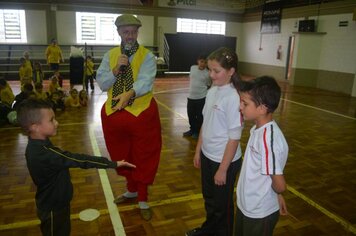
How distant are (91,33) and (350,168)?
42.9 ft

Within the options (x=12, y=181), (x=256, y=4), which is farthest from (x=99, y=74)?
(x=256, y=4)

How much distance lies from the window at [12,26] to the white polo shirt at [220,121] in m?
13.7

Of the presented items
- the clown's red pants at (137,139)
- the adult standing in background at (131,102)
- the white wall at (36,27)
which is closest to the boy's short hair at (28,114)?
the adult standing in background at (131,102)

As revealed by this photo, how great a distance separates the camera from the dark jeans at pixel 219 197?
205cm

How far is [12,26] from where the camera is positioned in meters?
13.0

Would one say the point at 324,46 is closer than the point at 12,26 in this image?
Yes

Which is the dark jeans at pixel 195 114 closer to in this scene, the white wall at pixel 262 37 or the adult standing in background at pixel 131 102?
the adult standing in background at pixel 131 102

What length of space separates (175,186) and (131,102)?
1.37m

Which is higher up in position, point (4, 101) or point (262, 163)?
point (262, 163)

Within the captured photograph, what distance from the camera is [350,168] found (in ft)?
13.2

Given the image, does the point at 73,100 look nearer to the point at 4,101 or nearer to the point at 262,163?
the point at 4,101

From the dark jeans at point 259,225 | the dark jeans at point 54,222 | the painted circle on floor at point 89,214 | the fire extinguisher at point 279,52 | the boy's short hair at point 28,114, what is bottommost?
the painted circle on floor at point 89,214

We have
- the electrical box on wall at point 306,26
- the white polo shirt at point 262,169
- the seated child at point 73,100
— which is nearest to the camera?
the white polo shirt at point 262,169

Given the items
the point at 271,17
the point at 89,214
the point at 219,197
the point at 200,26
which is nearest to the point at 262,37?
the point at 271,17
